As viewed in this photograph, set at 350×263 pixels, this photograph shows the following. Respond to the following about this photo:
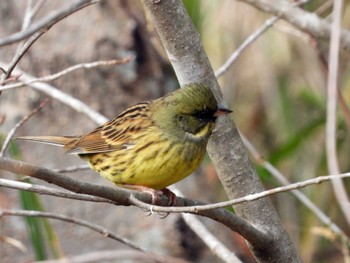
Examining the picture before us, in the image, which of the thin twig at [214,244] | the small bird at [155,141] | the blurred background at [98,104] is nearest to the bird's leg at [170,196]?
the small bird at [155,141]

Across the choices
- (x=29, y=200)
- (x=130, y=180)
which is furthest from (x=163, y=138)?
(x=29, y=200)

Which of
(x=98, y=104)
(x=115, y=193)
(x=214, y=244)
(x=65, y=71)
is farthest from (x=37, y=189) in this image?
(x=98, y=104)

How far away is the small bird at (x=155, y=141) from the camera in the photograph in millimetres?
2770

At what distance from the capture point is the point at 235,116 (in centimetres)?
527

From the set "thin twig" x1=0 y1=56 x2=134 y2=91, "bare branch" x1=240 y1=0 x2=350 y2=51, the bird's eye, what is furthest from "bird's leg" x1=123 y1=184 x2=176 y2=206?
"bare branch" x1=240 y1=0 x2=350 y2=51

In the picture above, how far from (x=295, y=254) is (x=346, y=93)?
8.51 feet

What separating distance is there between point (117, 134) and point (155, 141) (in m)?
0.28

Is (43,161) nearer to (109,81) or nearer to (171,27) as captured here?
(109,81)

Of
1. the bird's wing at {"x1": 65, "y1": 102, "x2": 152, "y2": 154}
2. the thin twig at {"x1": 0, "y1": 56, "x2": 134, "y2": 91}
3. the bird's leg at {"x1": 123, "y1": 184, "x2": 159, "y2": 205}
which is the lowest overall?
the bird's leg at {"x1": 123, "y1": 184, "x2": 159, "y2": 205}

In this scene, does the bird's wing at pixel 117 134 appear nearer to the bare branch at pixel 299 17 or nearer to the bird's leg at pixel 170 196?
the bird's leg at pixel 170 196

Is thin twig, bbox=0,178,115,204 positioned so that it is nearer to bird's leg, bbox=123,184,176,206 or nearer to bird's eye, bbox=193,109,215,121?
bird's leg, bbox=123,184,176,206

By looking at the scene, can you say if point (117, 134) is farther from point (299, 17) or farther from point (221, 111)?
point (299, 17)

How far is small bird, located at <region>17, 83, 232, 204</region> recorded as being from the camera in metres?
2.77

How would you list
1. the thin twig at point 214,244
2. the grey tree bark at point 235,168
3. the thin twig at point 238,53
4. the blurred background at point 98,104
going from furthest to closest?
the blurred background at point 98,104, the thin twig at point 238,53, the thin twig at point 214,244, the grey tree bark at point 235,168
